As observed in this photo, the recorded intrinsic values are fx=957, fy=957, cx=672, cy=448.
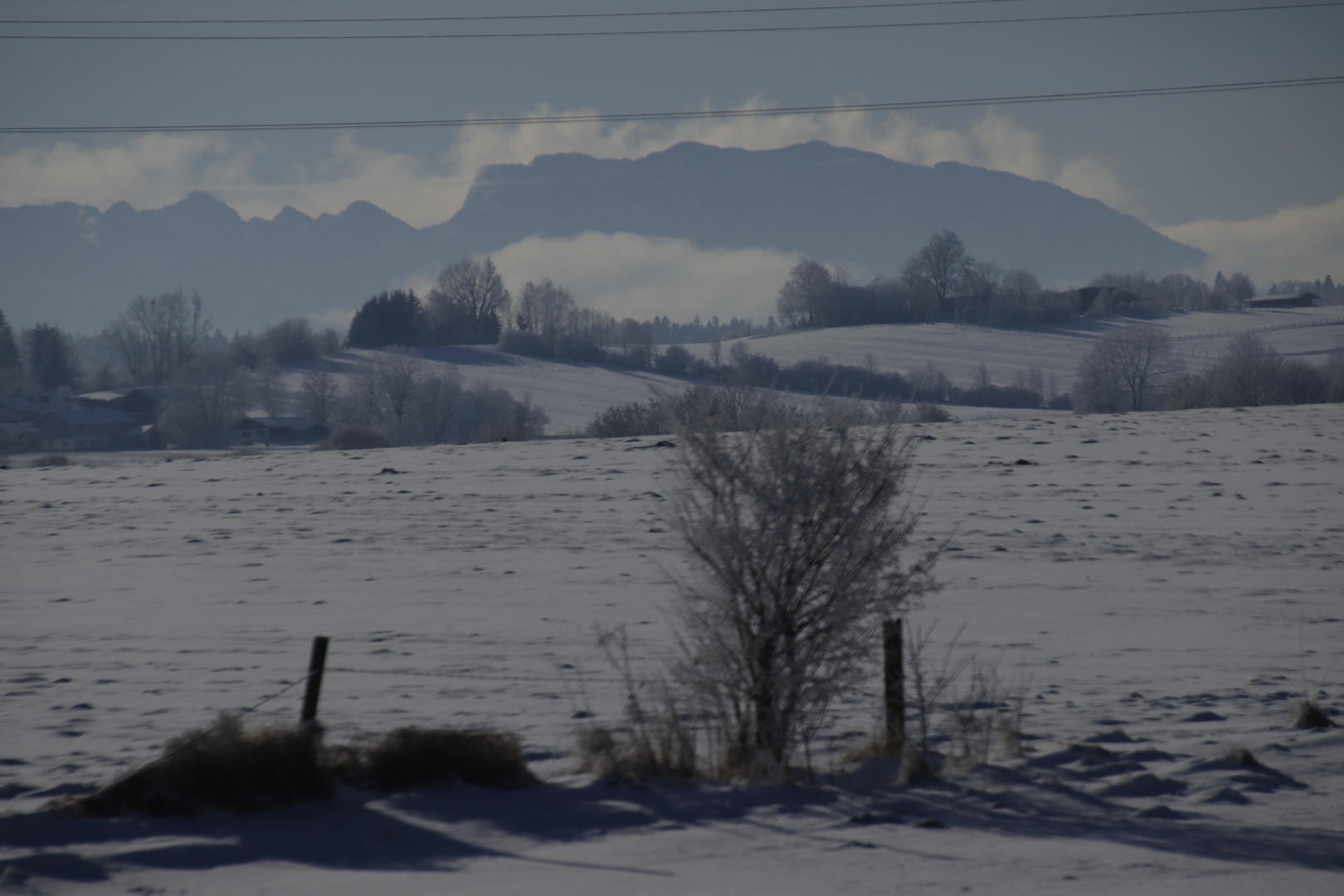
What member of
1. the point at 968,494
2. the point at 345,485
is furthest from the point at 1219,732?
the point at 345,485

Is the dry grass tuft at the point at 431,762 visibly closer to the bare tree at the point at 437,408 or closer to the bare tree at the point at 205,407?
the bare tree at the point at 437,408

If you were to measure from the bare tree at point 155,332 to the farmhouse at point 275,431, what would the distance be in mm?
50635

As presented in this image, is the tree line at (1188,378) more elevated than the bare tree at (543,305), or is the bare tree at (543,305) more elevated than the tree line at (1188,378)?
the bare tree at (543,305)

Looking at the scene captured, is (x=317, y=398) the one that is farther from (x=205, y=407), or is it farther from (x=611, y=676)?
(x=611, y=676)

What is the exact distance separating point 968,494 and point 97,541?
17676 millimetres

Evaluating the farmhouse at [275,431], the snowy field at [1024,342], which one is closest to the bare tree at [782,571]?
the farmhouse at [275,431]

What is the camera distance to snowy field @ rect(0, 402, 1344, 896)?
4965mm

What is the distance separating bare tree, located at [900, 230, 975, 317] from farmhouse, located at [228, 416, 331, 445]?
6869 cm

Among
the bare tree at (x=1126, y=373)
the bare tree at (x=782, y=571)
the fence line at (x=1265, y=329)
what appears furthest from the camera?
the fence line at (x=1265, y=329)

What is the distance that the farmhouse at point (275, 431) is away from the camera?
59.6m

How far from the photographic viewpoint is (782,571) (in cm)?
652

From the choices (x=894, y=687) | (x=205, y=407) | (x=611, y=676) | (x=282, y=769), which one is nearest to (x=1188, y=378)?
(x=611, y=676)

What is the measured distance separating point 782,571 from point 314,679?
3254mm

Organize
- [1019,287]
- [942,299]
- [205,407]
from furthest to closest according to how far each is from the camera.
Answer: [1019,287]
[942,299]
[205,407]
